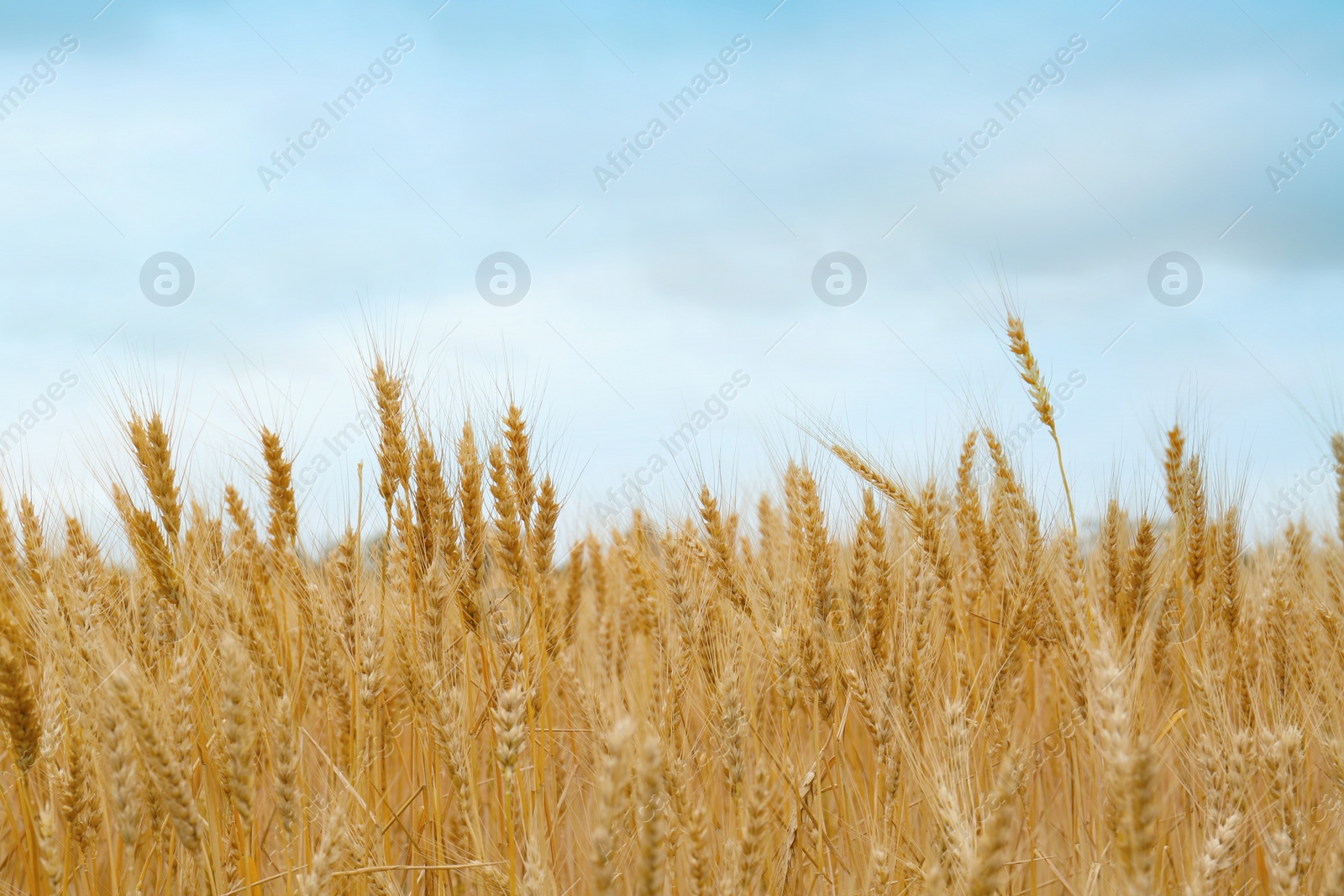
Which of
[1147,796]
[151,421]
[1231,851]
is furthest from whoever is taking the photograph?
[151,421]

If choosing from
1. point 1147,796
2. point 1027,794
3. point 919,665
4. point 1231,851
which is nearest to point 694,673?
point 919,665

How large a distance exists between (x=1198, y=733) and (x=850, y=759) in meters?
1.16

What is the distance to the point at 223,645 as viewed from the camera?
1.67 meters

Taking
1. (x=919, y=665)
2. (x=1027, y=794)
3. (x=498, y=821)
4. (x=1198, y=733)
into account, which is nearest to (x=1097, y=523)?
(x=1198, y=733)

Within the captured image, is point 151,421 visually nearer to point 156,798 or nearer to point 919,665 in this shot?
point 156,798

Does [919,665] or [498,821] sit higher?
[919,665]

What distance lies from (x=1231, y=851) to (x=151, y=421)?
2.88m

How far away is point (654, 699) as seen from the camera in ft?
8.39

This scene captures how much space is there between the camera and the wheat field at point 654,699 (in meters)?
1.86

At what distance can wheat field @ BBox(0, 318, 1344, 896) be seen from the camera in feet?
6.11

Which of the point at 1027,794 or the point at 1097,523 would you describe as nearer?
the point at 1027,794

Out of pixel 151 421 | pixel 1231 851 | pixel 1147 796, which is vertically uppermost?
pixel 151 421

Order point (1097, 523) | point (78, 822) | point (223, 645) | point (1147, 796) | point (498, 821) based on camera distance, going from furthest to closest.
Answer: point (1097, 523)
point (498, 821)
point (78, 822)
point (223, 645)
point (1147, 796)

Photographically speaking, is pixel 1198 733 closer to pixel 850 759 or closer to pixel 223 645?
pixel 850 759
